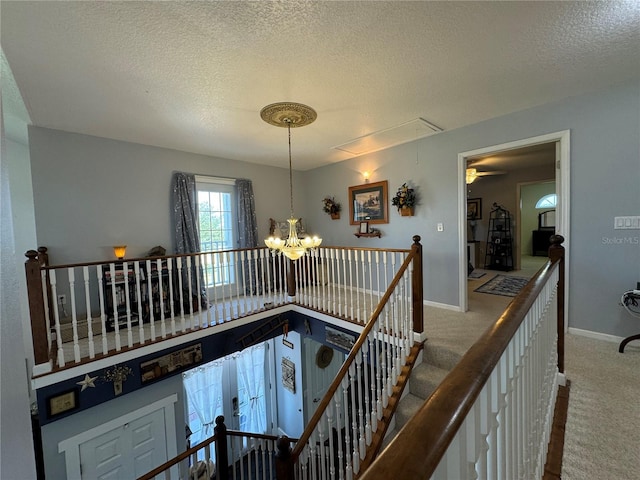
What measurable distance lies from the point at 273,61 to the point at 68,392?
3429mm

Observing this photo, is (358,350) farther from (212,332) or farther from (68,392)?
(68,392)

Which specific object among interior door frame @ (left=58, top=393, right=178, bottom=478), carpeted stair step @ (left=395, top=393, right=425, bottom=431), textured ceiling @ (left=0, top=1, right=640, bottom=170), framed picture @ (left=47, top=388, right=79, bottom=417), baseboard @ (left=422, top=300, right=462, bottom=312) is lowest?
interior door frame @ (left=58, top=393, right=178, bottom=478)

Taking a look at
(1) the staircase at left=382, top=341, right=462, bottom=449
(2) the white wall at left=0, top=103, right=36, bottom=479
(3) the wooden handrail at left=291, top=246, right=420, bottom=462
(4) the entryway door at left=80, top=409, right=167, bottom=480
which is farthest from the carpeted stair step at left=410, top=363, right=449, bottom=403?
(4) the entryway door at left=80, top=409, right=167, bottom=480

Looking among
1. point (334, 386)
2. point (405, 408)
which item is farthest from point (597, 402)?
point (334, 386)

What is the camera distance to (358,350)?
2.16 m

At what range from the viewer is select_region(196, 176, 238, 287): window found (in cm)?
448

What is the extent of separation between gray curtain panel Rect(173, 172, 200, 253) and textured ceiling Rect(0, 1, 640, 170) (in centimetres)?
106

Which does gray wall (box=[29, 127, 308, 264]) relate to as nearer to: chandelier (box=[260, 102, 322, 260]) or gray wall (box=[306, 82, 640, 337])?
chandelier (box=[260, 102, 322, 260])

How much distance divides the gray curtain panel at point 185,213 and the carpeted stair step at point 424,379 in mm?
3479

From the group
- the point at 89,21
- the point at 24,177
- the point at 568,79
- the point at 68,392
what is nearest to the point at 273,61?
the point at 89,21

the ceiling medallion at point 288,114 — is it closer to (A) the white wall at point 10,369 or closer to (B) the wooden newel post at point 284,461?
(A) the white wall at point 10,369

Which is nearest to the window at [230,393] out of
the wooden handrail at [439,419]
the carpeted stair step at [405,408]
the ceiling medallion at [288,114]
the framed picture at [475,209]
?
the carpeted stair step at [405,408]

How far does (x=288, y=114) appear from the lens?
9.02ft

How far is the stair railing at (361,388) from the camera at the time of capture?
1932 mm
